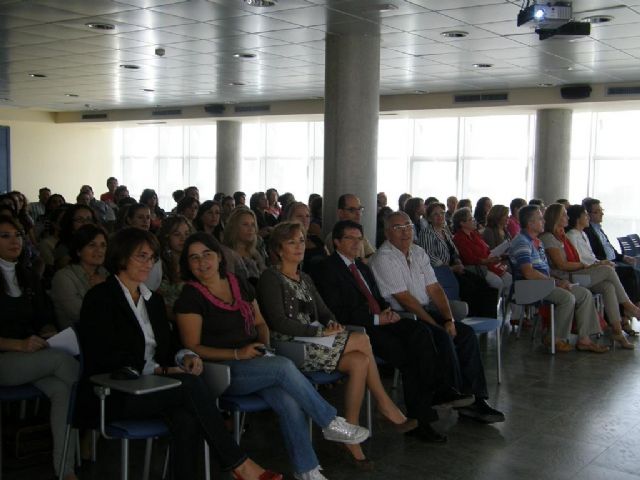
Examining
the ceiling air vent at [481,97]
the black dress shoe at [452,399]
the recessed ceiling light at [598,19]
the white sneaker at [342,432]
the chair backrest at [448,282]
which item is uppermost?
the recessed ceiling light at [598,19]

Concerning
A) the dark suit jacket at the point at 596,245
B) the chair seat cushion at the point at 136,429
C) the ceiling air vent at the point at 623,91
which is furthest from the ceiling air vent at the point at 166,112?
the chair seat cushion at the point at 136,429

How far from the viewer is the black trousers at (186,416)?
10.8 ft

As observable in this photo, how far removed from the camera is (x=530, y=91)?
1339cm

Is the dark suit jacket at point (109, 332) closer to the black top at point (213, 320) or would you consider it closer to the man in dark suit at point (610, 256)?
the black top at point (213, 320)

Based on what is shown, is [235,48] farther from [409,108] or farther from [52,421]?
[52,421]

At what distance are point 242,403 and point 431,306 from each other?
234cm

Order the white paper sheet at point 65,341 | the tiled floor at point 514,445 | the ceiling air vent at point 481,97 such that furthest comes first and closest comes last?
the ceiling air vent at point 481,97, the tiled floor at point 514,445, the white paper sheet at point 65,341

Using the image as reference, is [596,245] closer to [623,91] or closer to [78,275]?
[623,91]

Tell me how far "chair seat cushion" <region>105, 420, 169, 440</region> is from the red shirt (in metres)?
5.18

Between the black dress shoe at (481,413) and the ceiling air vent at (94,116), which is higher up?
the ceiling air vent at (94,116)

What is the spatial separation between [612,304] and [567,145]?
24.0ft

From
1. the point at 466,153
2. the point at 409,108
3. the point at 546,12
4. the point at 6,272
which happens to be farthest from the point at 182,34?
the point at 466,153

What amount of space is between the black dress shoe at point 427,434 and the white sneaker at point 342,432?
2.28 feet

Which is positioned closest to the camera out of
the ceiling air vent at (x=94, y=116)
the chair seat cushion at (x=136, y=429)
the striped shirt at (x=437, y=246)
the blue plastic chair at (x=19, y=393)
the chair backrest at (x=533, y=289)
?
the chair seat cushion at (x=136, y=429)
